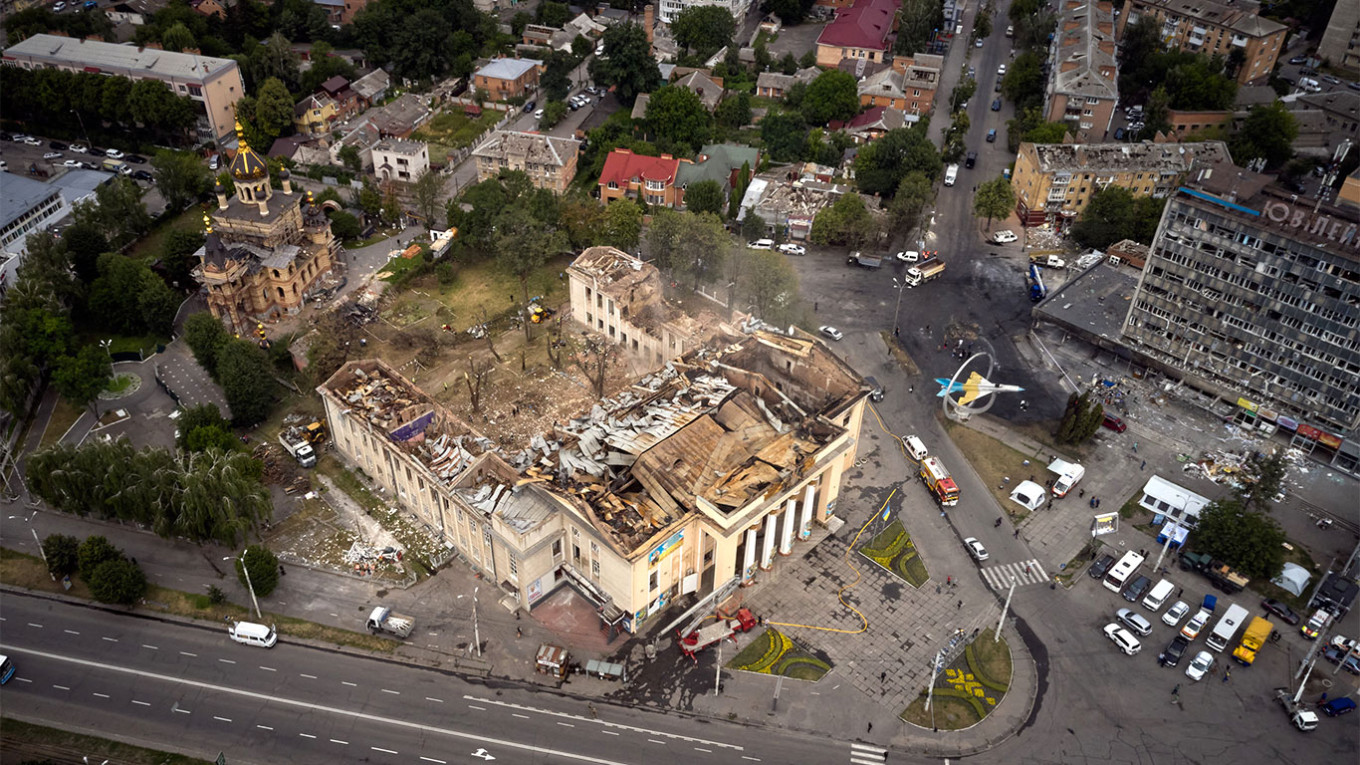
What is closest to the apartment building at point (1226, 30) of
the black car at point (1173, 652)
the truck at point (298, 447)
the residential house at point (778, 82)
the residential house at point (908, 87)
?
the residential house at point (908, 87)

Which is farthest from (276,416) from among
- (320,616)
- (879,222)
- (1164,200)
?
(1164,200)

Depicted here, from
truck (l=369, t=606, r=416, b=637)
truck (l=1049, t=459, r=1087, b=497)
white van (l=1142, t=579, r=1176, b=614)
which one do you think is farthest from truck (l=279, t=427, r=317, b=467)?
white van (l=1142, t=579, r=1176, b=614)

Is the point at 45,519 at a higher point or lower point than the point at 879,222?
lower

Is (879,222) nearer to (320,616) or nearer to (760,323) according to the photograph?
(760,323)

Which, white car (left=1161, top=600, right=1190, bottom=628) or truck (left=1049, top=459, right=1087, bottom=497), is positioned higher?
truck (left=1049, top=459, right=1087, bottom=497)

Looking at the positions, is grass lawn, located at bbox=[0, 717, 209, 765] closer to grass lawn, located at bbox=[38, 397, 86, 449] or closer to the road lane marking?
the road lane marking

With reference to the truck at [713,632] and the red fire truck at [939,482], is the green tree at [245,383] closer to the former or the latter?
the truck at [713,632]

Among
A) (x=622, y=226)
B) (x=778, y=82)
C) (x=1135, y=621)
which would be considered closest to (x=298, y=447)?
(x=622, y=226)
